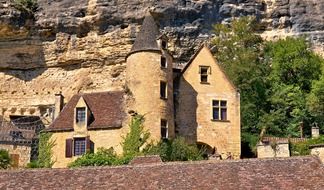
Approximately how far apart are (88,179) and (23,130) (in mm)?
20858

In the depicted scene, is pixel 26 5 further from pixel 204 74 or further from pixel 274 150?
pixel 274 150

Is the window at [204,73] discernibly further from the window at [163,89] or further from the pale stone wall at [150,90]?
the window at [163,89]

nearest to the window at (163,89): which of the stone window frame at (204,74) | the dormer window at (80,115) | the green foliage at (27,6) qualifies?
the stone window frame at (204,74)

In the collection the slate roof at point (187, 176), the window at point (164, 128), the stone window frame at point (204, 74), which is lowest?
the slate roof at point (187, 176)

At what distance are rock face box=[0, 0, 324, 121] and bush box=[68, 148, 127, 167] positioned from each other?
15.6 m

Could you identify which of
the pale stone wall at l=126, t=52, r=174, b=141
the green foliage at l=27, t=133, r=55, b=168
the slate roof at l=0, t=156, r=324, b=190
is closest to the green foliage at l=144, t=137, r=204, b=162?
the pale stone wall at l=126, t=52, r=174, b=141

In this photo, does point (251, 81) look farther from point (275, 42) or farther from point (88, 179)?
point (88, 179)

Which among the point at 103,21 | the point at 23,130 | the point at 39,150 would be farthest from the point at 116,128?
the point at 103,21

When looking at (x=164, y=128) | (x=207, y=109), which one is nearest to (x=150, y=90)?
(x=164, y=128)

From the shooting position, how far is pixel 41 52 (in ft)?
172

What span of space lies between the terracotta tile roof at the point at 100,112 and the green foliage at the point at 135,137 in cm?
86

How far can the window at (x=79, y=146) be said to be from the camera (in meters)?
37.7

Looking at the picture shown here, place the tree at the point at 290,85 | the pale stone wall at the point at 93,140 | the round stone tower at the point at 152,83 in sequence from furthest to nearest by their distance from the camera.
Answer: the tree at the point at 290,85 → the round stone tower at the point at 152,83 → the pale stone wall at the point at 93,140

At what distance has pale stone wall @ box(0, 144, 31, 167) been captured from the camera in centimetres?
4047
